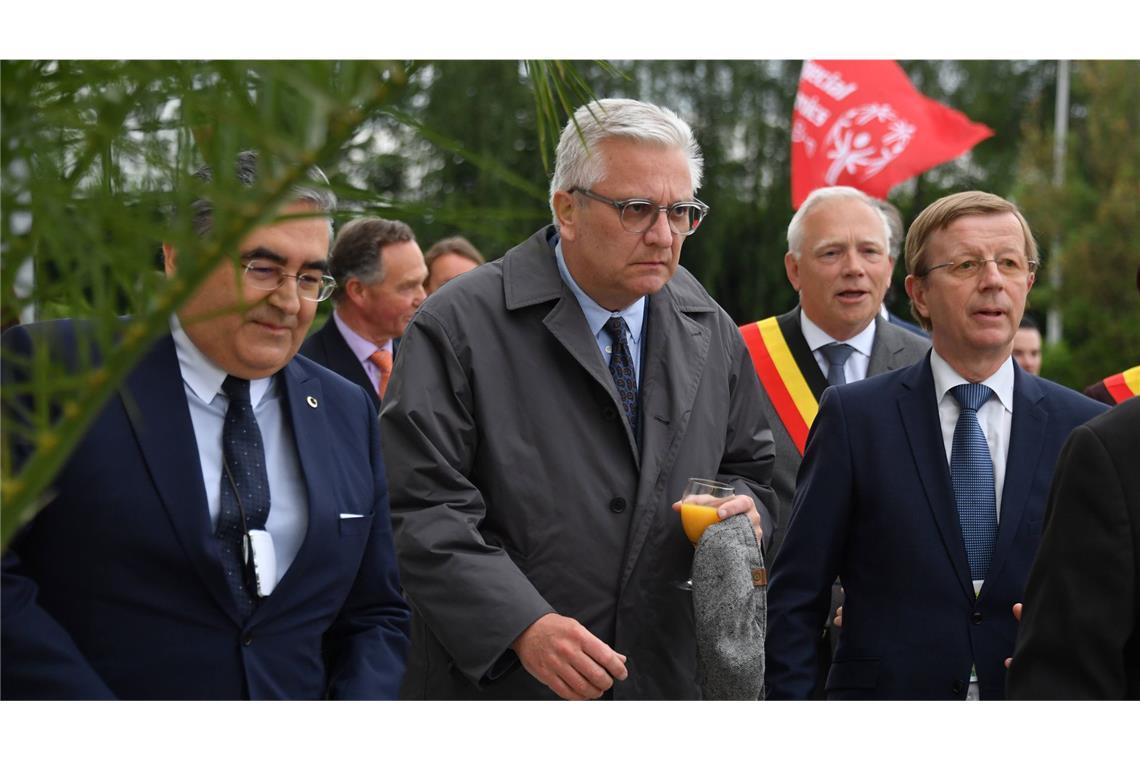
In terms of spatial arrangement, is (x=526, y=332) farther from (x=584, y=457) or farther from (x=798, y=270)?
(x=798, y=270)

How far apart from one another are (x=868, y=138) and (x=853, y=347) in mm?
3385

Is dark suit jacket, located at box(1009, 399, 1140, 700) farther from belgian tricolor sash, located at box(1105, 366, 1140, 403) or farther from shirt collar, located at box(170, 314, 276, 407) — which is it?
belgian tricolor sash, located at box(1105, 366, 1140, 403)

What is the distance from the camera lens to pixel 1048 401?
145 inches

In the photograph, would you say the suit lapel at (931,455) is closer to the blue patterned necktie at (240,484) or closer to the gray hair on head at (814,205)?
the blue patterned necktie at (240,484)

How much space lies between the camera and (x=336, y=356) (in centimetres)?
604

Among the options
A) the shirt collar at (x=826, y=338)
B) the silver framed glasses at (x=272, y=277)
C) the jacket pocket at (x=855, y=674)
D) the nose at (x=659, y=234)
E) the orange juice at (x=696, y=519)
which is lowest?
the jacket pocket at (x=855, y=674)

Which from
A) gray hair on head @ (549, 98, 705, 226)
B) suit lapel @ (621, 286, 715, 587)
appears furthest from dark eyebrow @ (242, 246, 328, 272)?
suit lapel @ (621, 286, 715, 587)

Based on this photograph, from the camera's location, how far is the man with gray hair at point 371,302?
6.15m

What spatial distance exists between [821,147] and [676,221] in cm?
477

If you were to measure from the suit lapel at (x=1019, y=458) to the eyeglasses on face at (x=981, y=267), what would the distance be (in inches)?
11.0

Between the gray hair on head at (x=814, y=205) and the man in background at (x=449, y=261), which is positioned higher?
the gray hair on head at (x=814, y=205)

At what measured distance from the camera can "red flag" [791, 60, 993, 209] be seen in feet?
26.7

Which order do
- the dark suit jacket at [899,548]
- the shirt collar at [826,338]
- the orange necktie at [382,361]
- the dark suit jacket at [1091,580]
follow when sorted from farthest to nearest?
1. the orange necktie at [382,361]
2. the shirt collar at [826,338]
3. the dark suit jacket at [899,548]
4. the dark suit jacket at [1091,580]

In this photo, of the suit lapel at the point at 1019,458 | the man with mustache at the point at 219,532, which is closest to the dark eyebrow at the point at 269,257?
the man with mustache at the point at 219,532
